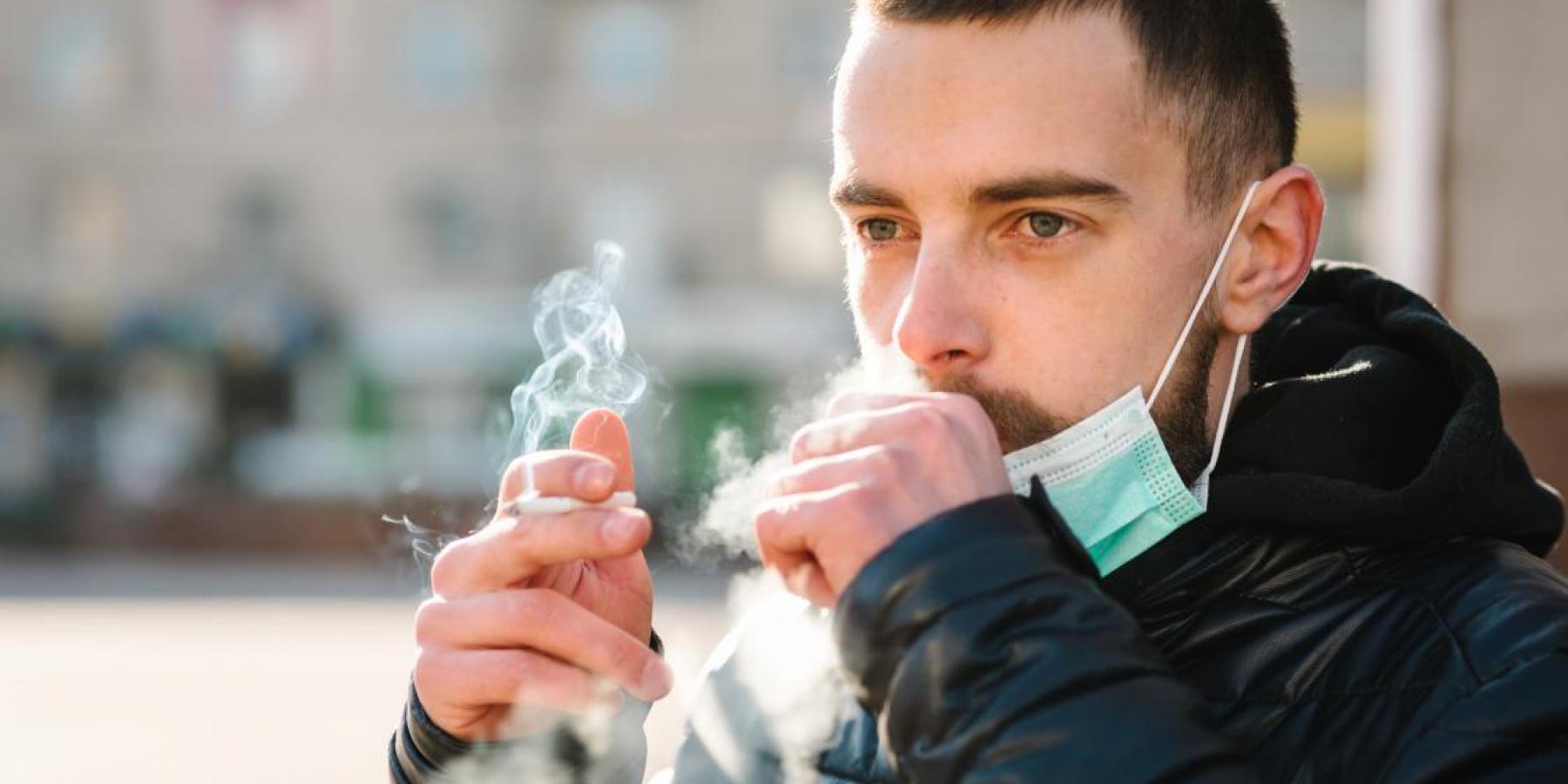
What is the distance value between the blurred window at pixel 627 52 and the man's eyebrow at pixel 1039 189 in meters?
26.6

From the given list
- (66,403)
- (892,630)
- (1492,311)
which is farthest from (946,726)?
(66,403)

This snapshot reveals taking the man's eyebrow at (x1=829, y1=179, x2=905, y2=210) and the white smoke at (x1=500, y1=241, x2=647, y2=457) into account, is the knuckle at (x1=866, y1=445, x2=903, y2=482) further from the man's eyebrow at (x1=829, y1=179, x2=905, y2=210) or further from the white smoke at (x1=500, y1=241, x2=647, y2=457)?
the white smoke at (x1=500, y1=241, x2=647, y2=457)

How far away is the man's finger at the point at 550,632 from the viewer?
1664mm

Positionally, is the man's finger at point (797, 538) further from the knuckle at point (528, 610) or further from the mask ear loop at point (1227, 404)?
the mask ear loop at point (1227, 404)

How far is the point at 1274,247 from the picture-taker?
203 cm

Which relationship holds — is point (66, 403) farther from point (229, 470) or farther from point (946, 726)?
point (946, 726)

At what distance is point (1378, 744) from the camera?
1.62m

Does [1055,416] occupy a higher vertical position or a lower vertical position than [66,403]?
lower

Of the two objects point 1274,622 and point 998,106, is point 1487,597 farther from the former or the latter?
point 998,106

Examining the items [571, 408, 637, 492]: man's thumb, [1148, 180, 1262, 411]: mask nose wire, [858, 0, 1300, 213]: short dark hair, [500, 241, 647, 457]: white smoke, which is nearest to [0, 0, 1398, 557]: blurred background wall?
[500, 241, 647, 457]: white smoke

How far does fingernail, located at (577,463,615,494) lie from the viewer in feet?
5.34

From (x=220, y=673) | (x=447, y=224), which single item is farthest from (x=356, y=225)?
(x=220, y=673)

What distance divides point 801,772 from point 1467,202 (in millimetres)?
3541

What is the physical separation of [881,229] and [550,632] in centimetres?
59
